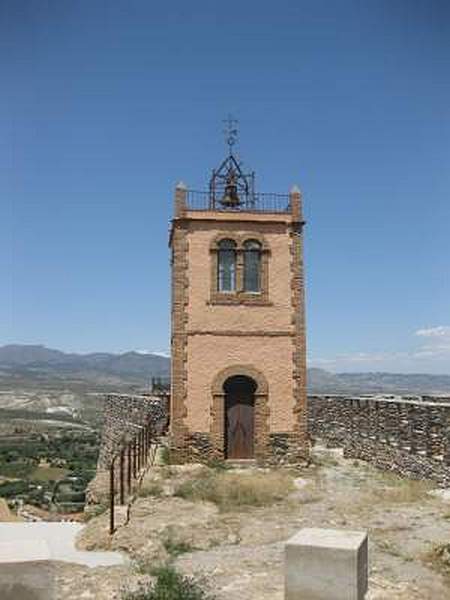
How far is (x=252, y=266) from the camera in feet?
64.8

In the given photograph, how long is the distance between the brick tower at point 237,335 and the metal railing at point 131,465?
100 centimetres

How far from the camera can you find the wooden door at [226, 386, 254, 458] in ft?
63.1

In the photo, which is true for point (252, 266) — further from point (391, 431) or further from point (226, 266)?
point (391, 431)

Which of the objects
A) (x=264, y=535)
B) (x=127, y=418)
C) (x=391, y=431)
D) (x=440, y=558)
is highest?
(x=391, y=431)

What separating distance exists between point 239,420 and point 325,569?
37.5 feet

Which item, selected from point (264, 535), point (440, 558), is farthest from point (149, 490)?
point (440, 558)

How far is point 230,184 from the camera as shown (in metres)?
20.8

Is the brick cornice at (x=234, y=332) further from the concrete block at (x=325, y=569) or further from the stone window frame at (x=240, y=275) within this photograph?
the concrete block at (x=325, y=569)

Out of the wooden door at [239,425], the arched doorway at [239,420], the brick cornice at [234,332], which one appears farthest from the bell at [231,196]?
the wooden door at [239,425]

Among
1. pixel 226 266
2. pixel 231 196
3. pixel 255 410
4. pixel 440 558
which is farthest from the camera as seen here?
pixel 231 196

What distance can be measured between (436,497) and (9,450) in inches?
3374

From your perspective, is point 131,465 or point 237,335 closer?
point 131,465

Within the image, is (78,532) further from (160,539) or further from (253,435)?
(253,435)

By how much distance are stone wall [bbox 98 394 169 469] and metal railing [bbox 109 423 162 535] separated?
1.61 meters
